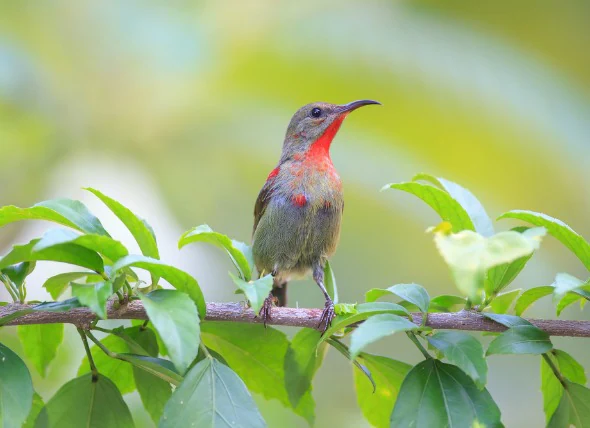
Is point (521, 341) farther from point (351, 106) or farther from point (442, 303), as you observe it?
point (351, 106)

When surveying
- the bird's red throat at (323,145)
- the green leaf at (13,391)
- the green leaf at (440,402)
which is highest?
the bird's red throat at (323,145)

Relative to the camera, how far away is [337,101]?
14.1 ft

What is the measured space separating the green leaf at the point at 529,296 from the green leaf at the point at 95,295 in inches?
35.1

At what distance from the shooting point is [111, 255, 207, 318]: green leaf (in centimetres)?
123

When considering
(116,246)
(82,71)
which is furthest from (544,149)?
(116,246)

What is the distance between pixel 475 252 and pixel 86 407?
0.87 m

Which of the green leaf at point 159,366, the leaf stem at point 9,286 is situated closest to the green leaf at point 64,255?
the leaf stem at point 9,286

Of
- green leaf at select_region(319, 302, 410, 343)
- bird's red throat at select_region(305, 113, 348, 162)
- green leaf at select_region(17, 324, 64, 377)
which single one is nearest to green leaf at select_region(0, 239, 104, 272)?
green leaf at select_region(17, 324, 64, 377)

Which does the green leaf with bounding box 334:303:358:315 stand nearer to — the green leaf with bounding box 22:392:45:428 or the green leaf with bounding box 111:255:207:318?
the green leaf with bounding box 111:255:207:318

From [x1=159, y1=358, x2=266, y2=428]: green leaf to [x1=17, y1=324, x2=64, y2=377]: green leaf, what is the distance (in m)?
0.48

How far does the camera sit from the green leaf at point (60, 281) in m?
1.45

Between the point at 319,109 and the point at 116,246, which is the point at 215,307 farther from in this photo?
the point at 319,109

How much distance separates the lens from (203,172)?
4316mm

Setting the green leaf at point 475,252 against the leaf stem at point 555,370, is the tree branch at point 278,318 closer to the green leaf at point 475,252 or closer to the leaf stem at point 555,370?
the leaf stem at point 555,370
